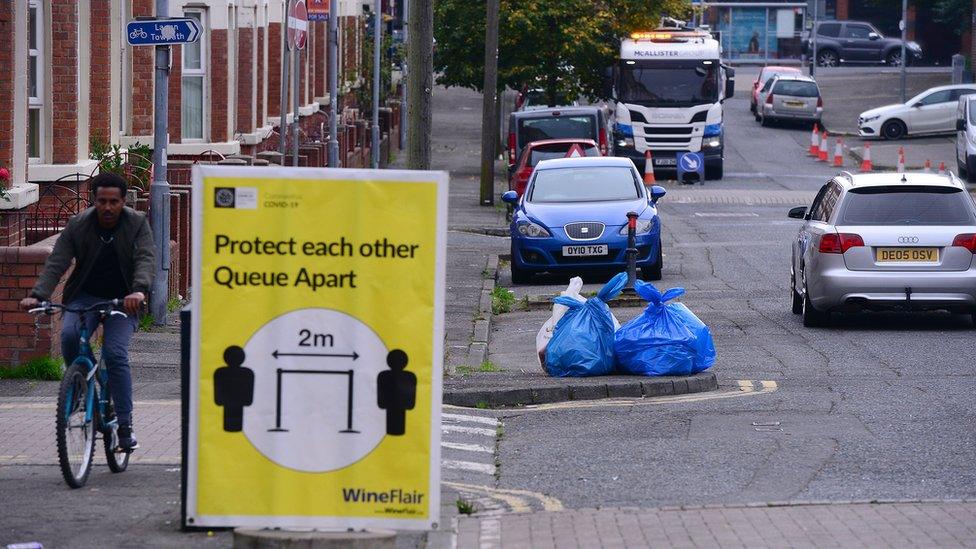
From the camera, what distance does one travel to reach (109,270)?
29.1 feet

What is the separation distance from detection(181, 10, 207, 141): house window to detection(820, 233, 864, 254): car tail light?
11.2 meters

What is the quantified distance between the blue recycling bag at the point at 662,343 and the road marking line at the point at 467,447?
2.79 m

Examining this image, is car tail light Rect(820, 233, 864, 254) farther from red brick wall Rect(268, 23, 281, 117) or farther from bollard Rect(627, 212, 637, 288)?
red brick wall Rect(268, 23, 281, 117)

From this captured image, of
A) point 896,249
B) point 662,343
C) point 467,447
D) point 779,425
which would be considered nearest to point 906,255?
point 896,249

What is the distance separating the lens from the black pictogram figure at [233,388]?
6.53 m

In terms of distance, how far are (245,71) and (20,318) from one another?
48.9 feet

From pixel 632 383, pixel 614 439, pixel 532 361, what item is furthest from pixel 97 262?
pixel 532 361

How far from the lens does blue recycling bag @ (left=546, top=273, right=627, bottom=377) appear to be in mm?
12859

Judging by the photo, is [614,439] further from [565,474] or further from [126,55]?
[126,55]

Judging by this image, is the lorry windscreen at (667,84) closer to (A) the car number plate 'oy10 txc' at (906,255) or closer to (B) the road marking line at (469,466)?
(A) the car number plate 'oy10 txc' at (906,255)

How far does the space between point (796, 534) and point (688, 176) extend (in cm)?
3289

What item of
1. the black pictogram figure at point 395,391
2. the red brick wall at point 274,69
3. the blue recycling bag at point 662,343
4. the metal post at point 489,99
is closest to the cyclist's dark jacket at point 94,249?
the black pictogram figure at point 395,391

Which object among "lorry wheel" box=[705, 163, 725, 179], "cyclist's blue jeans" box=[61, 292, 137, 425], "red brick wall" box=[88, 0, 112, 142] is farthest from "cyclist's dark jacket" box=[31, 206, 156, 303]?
"lorry wheel" box=[705, 163, 725, 179]

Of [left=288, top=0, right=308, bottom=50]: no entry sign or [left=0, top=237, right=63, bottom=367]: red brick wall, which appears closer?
[left=0, top=237, right=63, bottom=367]: red brick wall
